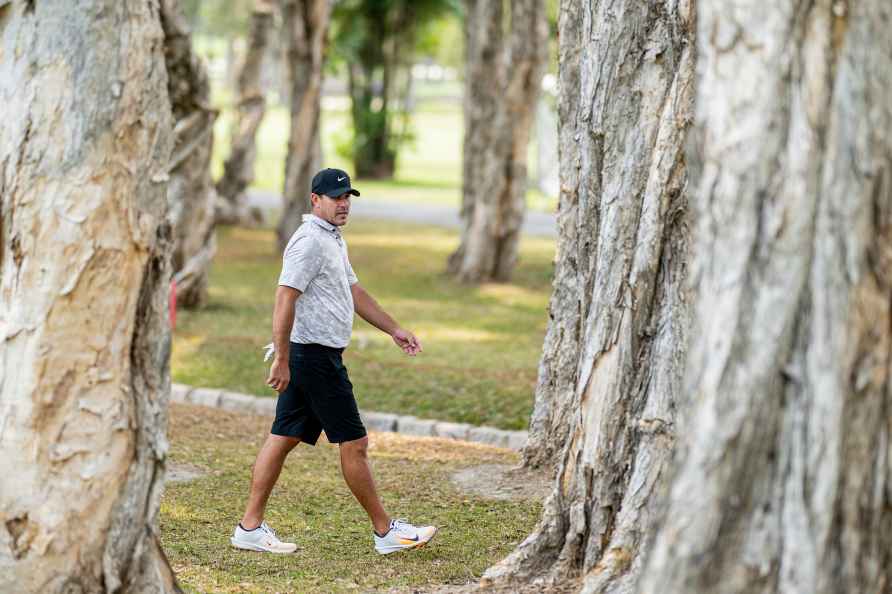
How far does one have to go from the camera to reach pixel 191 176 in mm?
17141

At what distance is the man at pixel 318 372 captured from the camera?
22.9ft

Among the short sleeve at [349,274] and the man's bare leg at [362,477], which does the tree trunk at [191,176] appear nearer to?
the short sleeve at [349,274]

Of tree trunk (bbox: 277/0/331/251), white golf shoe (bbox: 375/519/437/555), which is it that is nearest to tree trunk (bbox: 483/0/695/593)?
white golf shoe (bbox: 375/519/437/555)

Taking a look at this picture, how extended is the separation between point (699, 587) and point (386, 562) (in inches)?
108

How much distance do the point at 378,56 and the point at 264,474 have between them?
29.7 meters

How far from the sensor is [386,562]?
22.9 feet

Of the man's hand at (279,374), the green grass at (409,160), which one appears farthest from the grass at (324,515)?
the green grass at (409,160)

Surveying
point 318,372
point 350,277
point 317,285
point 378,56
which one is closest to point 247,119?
point 378,56

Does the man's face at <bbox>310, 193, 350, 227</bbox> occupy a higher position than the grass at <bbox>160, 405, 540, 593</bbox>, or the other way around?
the man's face at <bbox>310, 193, 350, 227</bbox>

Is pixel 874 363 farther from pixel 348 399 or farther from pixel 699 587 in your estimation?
pixel 348 399

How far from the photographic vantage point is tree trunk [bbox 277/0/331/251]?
2149 centimetres

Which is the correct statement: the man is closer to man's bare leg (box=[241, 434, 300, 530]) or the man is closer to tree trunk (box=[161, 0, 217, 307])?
man's bare leg (box=[241, 434, 300, 530])

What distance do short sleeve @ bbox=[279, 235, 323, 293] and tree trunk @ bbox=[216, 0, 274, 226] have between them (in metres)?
19.1

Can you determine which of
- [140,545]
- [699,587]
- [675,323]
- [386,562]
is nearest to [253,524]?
[386,562]
